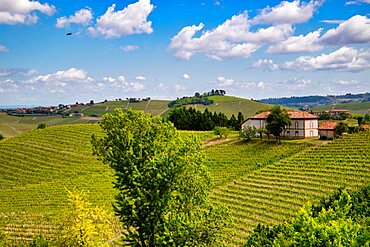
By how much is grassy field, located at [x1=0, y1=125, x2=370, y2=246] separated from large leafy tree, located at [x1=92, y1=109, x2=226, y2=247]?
8225 millimetres

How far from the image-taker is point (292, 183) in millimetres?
44469

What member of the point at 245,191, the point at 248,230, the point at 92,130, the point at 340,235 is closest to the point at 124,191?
the point at 340,235

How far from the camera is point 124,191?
22984 mm

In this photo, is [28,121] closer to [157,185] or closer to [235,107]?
[235,107]

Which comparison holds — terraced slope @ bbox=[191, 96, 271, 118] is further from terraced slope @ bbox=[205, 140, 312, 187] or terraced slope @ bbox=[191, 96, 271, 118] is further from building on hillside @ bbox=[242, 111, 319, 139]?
terraced slope @ bbox=[205, 140, 312, 187]

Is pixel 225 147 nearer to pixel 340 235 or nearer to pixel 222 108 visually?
pixel 340 235

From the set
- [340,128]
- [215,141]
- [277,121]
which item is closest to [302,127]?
[340,128]

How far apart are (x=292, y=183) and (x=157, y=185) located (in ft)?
89.3

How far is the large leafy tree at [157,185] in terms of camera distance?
2091cm

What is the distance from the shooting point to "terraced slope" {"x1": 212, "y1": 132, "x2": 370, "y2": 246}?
37062 millimetres

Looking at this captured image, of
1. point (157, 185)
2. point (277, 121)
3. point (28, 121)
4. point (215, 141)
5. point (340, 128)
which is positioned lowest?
point (215, 141)

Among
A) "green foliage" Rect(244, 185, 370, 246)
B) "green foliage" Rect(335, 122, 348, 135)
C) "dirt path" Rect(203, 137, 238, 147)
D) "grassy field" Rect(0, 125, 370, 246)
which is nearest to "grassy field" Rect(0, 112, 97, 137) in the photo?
"grassy field" Rect(0, 125, 370, 246)

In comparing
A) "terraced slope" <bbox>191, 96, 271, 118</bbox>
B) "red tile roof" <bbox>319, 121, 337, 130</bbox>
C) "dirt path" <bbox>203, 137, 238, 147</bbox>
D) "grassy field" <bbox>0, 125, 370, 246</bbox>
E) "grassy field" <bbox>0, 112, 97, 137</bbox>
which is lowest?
"grassy field" <bbox>0, 125, 370, 246</bbox>

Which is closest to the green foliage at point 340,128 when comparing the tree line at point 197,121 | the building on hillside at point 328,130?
the building on hillside at point 328,130
